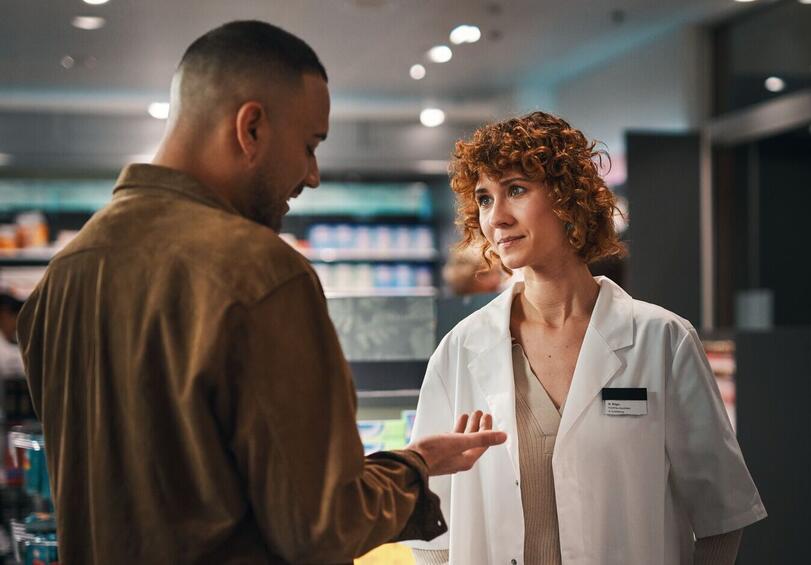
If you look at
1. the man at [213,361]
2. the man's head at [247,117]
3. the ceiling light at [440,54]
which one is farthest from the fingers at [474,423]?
the ceiling light at [440,54]

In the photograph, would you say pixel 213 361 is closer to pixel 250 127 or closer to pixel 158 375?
pixel 158 375

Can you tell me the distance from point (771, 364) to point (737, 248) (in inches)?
144

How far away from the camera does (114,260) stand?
127 centimetres

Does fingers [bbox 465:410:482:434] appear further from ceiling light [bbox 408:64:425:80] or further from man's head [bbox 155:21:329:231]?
ceiling light [bbox 408:64:425:80]

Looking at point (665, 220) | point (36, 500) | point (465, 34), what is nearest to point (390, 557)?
point (36, 500)

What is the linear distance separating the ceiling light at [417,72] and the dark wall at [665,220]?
206 centimetres

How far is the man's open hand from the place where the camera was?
1.44m

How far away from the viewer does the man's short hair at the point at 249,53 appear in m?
1.33

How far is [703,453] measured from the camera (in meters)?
1.90

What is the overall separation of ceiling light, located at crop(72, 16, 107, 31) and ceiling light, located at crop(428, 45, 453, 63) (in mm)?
2433

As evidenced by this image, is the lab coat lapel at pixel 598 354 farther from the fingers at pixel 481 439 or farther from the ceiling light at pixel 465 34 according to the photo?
the ceiling light at pixel 465 34

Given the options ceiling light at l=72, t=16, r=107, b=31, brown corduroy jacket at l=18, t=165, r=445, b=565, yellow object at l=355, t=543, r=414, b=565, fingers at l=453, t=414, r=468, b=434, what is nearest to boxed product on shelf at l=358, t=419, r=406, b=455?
yellow object at l=355, t=543, r=414, b=565

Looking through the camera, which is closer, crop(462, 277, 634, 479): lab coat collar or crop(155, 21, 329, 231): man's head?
crop(155, 21, 329, 231): man's head

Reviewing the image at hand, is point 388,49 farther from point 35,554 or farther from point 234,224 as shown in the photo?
point 234,224
